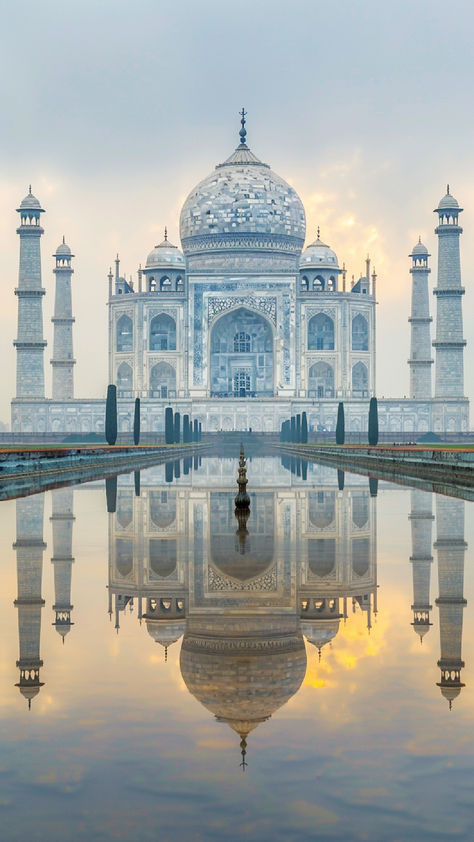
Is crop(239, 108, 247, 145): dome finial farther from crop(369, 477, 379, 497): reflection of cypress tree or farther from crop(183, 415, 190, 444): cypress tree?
crop(369, 477, 379, 497): reflection of cypress tree

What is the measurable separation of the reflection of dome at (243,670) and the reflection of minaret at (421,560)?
0.58m

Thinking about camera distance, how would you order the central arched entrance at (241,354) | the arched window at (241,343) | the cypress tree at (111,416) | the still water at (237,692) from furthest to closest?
1. the arched window at (241,343)
2. the central arched entrance at (241,354)
3. the cypress tree at (111,416)
4. the still water at (237,692)

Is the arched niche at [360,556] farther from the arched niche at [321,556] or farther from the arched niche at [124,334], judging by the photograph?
the arched niche at [124,334]

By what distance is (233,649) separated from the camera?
144 inches

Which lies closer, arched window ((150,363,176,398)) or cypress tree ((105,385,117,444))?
cypress tree ((105,385,117,444))

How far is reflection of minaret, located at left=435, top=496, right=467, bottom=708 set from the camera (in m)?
3.30

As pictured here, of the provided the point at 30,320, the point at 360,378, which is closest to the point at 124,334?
the point at 30,320

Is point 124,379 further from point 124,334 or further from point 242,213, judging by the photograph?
point 242,213

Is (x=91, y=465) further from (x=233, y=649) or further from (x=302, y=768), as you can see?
(x=302, y=768)

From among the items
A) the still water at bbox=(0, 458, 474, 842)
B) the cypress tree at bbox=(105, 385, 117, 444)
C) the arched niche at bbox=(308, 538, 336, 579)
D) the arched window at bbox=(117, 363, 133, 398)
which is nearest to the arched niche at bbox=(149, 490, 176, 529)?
the arched niche at bbox=(308, 538, 336, 579)

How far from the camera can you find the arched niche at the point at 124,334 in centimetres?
5409

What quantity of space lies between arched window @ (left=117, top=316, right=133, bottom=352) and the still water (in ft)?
156

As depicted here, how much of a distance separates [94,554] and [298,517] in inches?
117

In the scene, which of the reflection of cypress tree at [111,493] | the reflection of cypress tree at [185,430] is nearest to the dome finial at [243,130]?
the reflection of cypress tree at [185,430]
